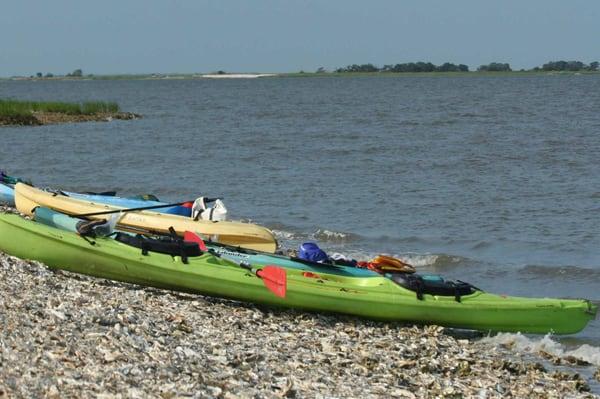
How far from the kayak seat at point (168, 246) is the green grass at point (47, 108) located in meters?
34.1

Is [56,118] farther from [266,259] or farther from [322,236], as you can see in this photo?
[266,259]

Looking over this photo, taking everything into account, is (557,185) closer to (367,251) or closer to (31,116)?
(367,251)

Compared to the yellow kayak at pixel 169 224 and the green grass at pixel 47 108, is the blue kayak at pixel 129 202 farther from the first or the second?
the green grass at pixel 47 108

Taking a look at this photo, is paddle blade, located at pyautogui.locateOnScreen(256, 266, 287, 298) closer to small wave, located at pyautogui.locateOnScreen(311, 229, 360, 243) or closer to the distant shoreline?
small wave, located at pyautogui.locateOnScreen(311, 229, 360, 243)

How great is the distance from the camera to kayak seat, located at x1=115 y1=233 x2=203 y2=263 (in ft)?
33.6

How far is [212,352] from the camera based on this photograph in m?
7.78

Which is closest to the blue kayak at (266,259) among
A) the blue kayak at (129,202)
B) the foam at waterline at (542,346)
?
the foam at waterline at (542,346)

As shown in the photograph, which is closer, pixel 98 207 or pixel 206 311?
pixel 206 311

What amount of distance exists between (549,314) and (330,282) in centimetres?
237

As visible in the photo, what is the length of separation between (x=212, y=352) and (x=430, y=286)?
10.6 feet

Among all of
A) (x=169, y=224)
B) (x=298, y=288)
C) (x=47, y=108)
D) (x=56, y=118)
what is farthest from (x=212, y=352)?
(x=47, y=108)

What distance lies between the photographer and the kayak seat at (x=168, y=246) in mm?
10234

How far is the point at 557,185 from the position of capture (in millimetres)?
21938

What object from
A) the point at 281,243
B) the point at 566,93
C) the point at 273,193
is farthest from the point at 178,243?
the point at 566,93
